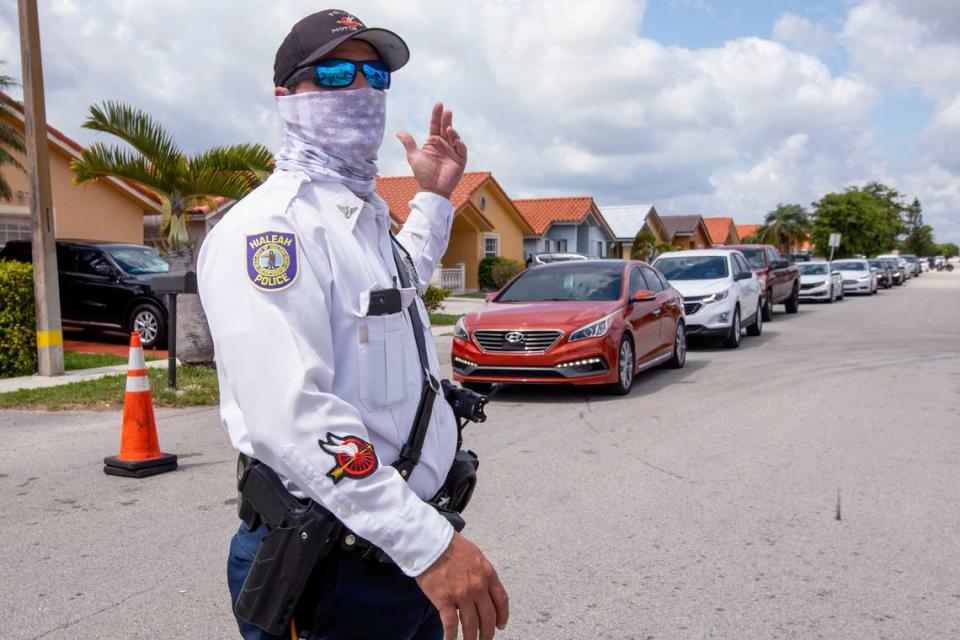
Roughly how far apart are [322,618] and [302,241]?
0.76 metres

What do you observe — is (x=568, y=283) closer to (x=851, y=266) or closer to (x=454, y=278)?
(x=454, y=278)

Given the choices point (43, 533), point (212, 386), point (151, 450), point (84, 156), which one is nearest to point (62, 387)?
point (212, 386)

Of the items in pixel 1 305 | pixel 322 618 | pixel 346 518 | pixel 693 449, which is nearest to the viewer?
pixel 346 518

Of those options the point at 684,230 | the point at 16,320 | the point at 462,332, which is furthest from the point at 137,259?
the point at 684,230

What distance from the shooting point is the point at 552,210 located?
44938 mm

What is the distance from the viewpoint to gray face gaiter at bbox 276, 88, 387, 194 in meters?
1.91

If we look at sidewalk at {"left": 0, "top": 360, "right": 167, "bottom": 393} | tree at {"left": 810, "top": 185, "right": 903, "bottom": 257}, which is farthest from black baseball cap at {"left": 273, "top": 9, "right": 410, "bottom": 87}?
tree at {"left": 810, "top": 185, "right": 903, "bottom": 257}

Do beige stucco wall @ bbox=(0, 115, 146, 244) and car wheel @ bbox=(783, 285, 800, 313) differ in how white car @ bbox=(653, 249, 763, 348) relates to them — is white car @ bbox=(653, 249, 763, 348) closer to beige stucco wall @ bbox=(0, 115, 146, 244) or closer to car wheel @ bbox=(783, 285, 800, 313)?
car wheel @ bbox=(783, 285, 800, 313)

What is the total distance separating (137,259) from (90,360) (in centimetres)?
272

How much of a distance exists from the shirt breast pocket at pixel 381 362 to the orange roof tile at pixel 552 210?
40.8 m

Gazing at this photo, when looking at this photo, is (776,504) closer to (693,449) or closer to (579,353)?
(693,449)

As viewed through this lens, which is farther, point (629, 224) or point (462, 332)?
point (629, 224)

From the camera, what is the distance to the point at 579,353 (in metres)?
9.35

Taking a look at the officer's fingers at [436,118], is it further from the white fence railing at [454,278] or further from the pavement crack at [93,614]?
the white fence railing at [454,278]
